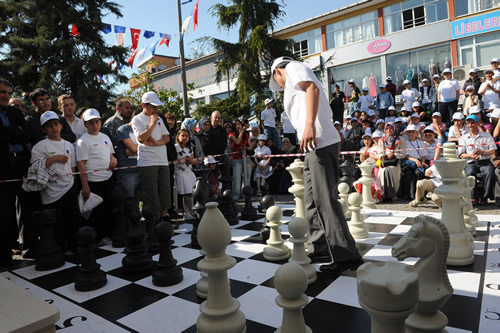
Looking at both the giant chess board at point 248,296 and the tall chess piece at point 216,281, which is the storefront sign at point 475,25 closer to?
the giant chess board at point 248,296

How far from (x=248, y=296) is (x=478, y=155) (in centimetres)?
403

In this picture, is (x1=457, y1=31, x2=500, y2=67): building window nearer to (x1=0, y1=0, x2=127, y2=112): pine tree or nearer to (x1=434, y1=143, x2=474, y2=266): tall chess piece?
(x1=0, y1=0, x2=127, y2=112): pine tree

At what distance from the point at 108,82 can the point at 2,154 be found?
11584 millimetres

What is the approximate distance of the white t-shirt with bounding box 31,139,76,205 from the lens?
3.01 m

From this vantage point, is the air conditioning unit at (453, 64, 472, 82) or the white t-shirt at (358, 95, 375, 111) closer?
the white t-shirt at (358, 95, 375, 111)

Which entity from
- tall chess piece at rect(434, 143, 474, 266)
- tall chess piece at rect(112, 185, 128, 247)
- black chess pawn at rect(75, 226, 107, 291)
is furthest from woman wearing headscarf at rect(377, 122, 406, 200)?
black chess pawn at rect(75, 226, 107, 291)

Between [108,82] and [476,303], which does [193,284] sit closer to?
[476,303]

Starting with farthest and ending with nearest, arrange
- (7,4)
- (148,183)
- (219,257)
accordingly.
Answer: (7,4)
(148,183)
(219,257)

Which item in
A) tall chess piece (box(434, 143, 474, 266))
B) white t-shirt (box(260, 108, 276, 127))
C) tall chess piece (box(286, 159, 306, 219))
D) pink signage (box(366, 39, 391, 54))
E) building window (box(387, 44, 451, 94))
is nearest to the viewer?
tall chess piece (box(434, 143, 474, 266))

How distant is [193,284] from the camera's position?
85.6 inches

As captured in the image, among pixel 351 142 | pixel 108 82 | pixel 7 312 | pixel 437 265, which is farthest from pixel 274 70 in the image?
pixel 108 82

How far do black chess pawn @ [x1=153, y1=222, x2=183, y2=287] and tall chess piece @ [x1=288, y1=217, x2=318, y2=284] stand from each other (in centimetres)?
75

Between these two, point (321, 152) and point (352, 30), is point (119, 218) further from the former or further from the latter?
point (352, 30)

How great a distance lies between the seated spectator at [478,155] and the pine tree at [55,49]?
450 inches
